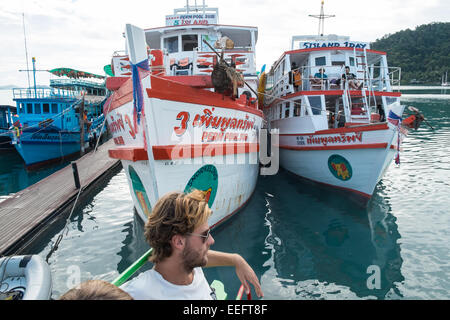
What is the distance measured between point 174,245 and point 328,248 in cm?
551

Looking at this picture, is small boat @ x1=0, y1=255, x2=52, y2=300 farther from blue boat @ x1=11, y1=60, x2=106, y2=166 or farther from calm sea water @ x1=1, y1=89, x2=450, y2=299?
blue boat @ x1=11, y1=60, x2=106, y2=166

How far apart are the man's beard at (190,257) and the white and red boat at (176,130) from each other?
2.97 m

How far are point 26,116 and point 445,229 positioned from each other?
72.9ft

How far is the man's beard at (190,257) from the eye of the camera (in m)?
1.88

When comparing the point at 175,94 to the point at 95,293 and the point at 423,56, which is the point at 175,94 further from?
the point at 423,56

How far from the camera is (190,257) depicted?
189 centimetres

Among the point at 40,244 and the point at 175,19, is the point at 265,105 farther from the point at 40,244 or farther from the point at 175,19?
the point at 40,244

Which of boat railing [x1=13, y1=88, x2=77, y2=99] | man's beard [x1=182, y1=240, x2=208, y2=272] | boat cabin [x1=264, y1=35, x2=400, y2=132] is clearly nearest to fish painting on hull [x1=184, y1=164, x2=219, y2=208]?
man's beard [x1=182, y1=240, x2=208, y2=272]

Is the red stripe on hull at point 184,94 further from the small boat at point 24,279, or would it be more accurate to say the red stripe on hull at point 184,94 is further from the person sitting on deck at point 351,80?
the person sitting on deck at point 351,80

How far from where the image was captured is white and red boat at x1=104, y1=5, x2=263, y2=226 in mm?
4492

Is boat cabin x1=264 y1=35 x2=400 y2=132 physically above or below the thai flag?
above

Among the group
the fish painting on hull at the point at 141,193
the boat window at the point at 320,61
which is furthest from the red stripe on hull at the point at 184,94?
the boat window at the point at 320,61

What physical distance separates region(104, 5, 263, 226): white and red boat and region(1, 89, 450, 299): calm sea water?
4.10ft
